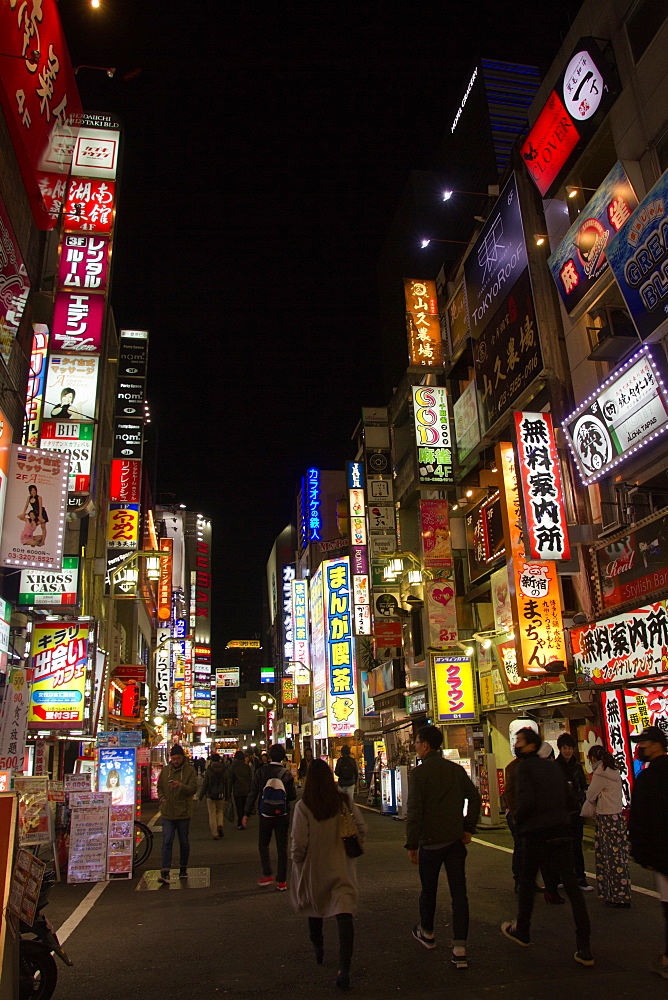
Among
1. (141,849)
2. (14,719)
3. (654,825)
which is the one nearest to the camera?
(654,825)

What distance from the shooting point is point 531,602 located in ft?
48.2

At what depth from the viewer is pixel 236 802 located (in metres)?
16.8

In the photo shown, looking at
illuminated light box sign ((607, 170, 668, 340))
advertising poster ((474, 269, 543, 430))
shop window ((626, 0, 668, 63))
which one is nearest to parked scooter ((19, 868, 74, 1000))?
illuminated light box sign ((607, 170, 668, 340))

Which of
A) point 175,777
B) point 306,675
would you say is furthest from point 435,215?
point 175,777

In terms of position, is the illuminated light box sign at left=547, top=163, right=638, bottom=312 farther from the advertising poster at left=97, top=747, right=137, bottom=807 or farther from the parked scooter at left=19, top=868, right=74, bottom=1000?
the parked scooter at left=19, top=868, right=74, bottom=1000

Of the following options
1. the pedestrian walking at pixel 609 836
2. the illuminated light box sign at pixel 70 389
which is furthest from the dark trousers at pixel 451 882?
the illuminated light box sign at pixel 70 389

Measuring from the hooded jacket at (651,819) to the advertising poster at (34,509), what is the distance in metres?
10.4

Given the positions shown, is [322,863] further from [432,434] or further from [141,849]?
[432,434]

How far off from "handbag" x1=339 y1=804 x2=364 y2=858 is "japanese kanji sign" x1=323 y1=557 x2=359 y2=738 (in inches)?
1215

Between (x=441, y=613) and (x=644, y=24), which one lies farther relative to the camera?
(x=441, y=613)

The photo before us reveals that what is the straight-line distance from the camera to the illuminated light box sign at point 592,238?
A: 1286 cm

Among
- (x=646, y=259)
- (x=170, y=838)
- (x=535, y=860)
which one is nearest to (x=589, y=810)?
(x=535, y=860)

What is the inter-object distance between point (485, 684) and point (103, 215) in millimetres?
15192

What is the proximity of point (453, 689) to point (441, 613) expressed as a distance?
91.7 inches
